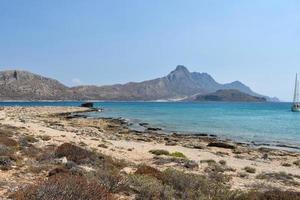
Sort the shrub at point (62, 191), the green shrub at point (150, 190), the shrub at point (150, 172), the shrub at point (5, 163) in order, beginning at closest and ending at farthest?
the shrub at point (62, 191)
the green shrub at point (150, 190)
the shrub at point (5, 163)
the shrub at point (150, 172)

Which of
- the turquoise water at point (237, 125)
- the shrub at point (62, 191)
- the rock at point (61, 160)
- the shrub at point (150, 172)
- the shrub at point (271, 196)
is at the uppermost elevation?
the shrub at point (62, 191)

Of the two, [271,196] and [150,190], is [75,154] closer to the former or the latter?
[150,190]

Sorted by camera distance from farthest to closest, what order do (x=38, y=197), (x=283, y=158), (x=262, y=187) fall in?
(x=283, y=158), (x=262, y=187), (x=38, y=197)

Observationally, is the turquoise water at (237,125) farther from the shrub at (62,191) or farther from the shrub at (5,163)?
the shrub at (62,191)

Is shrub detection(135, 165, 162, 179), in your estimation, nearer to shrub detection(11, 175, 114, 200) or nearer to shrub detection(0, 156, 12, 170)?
shrub detection(0, 156, 12, 170)

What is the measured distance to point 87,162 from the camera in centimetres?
1512

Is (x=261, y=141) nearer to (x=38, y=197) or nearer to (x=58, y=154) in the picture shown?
(x=58, y=154)

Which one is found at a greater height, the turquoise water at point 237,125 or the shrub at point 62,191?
the shrub at point 62,191

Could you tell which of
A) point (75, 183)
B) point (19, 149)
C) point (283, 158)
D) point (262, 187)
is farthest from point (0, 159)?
point (283, 158)

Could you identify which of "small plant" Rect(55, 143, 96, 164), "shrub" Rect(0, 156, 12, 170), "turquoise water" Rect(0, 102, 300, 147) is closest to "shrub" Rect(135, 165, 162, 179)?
"small plant" Rect(55, 143, 96, 164)

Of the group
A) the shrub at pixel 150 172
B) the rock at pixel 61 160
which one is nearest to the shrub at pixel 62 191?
the shrub at pixel 150 172

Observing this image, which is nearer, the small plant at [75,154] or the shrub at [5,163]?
the shrub at [5,163]

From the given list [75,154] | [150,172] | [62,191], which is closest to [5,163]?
[75,154]

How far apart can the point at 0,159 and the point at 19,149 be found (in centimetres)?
446
